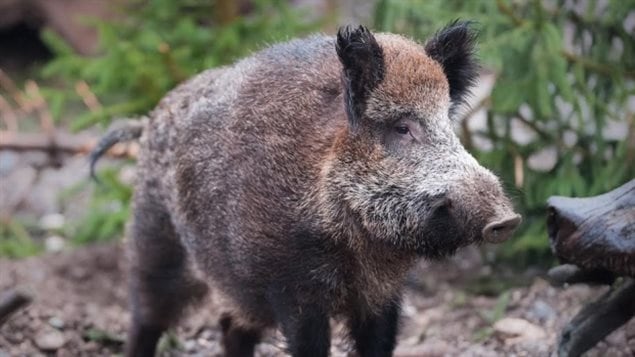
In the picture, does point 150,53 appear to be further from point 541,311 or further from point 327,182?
point 327,182

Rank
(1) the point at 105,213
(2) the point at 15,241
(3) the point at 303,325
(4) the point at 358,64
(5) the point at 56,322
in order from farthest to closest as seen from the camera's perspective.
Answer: (2) the point at 15,241 → (1) the point at 105,213 → (5) the point at 56,322 → (3) the point at 303,325 → (4) the point at 358,64

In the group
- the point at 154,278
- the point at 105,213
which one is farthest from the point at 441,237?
the point at 105,213

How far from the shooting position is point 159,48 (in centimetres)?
703

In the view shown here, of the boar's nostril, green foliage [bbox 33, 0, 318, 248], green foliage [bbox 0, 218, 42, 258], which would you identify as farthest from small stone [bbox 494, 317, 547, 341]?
green foliage [bbox 0, 218, 42, 258]

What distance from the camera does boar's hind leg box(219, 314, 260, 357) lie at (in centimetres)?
502

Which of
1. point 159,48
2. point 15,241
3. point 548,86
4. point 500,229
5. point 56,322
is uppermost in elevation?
point 159,48

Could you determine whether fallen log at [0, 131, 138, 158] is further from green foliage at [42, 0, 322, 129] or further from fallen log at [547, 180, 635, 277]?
fallen log at [547, 180, 635, 277]

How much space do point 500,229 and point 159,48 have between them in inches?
157

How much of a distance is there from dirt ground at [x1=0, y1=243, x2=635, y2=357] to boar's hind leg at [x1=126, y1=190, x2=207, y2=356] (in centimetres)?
21

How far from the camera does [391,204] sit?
152 inches

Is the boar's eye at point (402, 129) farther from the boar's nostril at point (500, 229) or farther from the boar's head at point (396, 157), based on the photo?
the boar's nostril at point (500, 229)

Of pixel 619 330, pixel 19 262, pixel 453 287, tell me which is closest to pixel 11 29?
pixel 19 262

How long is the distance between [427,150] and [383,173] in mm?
181

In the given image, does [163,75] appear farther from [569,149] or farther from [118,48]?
[569,149]
